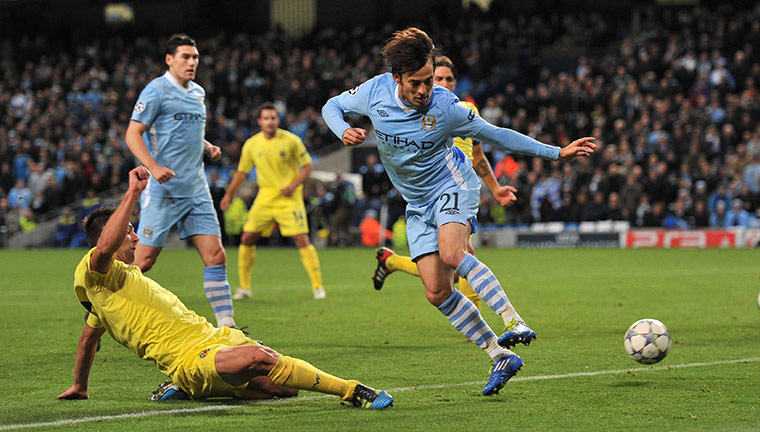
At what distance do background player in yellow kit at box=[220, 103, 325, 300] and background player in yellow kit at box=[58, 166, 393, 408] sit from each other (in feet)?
22.6

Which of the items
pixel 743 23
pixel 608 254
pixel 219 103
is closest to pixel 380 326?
pixel 608 254

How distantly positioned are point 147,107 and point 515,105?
21.7 meters

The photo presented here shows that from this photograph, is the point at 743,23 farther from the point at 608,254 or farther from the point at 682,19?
the point at 608,254

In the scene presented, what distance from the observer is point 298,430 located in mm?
4906

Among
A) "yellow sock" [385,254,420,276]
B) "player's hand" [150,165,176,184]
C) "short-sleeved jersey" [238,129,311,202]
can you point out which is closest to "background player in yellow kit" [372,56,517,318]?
"yellow sock" [385,254,420,276]

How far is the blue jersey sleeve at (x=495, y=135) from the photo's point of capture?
593 centimetres

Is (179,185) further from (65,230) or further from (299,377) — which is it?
(65,230)

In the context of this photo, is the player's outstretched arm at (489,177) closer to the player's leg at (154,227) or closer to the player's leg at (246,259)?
the player's leg at (154,227)

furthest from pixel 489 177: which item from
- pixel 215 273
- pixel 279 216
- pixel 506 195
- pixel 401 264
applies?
pixel 279 216

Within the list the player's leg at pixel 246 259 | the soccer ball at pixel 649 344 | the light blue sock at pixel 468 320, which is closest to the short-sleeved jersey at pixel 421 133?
the light blue sock at pixel 468 320

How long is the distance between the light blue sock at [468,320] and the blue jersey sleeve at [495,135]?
98 centimetres

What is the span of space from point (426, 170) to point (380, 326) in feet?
11.9

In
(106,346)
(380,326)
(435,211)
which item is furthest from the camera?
(380,326)

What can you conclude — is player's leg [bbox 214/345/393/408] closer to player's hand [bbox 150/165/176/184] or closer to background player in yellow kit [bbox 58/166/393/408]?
background player in yellow kit [bbox 58/166/393/408]
